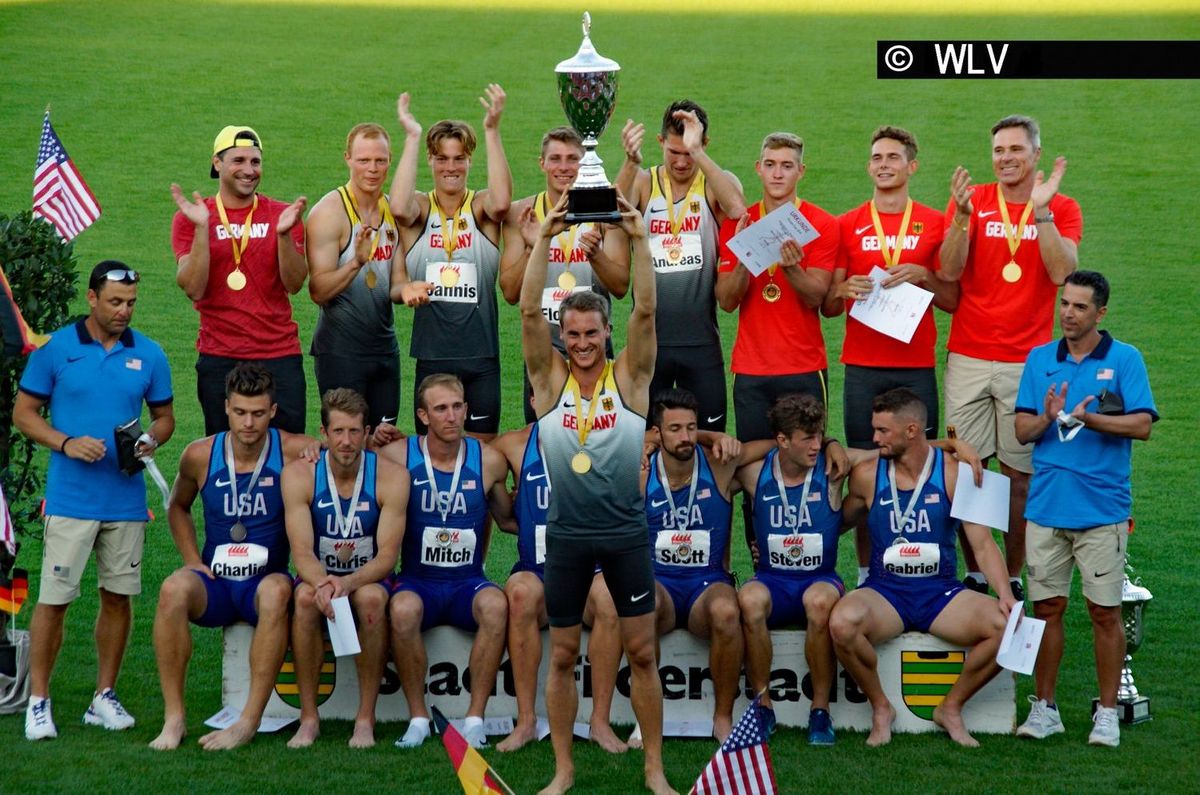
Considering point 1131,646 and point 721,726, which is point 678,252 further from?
point 1131,646

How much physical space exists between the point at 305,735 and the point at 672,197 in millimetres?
3038

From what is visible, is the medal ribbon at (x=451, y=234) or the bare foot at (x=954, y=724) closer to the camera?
the bare foot at (x=954, y=724)

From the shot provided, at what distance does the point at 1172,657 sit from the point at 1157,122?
46.6ft

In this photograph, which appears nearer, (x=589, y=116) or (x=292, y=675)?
(x=589, y=116)

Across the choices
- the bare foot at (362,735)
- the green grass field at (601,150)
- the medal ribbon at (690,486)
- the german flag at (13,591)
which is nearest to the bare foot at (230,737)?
the green grass field at (601,150)

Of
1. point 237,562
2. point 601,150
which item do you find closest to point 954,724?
point 237,562

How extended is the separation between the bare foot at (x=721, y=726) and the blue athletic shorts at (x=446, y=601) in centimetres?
113

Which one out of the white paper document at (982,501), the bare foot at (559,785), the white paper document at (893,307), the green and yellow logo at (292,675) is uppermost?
the white paper document at (893,307)

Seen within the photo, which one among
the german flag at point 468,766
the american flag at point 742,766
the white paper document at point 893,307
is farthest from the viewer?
the white paper document at point 893,307

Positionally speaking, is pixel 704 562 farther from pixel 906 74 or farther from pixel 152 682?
pixel 906 74

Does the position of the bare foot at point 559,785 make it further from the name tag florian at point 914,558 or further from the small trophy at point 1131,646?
the small trophy at point 1131,646

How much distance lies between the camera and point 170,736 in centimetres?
721

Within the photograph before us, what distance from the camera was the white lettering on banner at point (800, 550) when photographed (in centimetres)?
762

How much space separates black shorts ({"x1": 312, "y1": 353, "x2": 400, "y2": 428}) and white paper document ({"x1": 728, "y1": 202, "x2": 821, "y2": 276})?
185 cm
